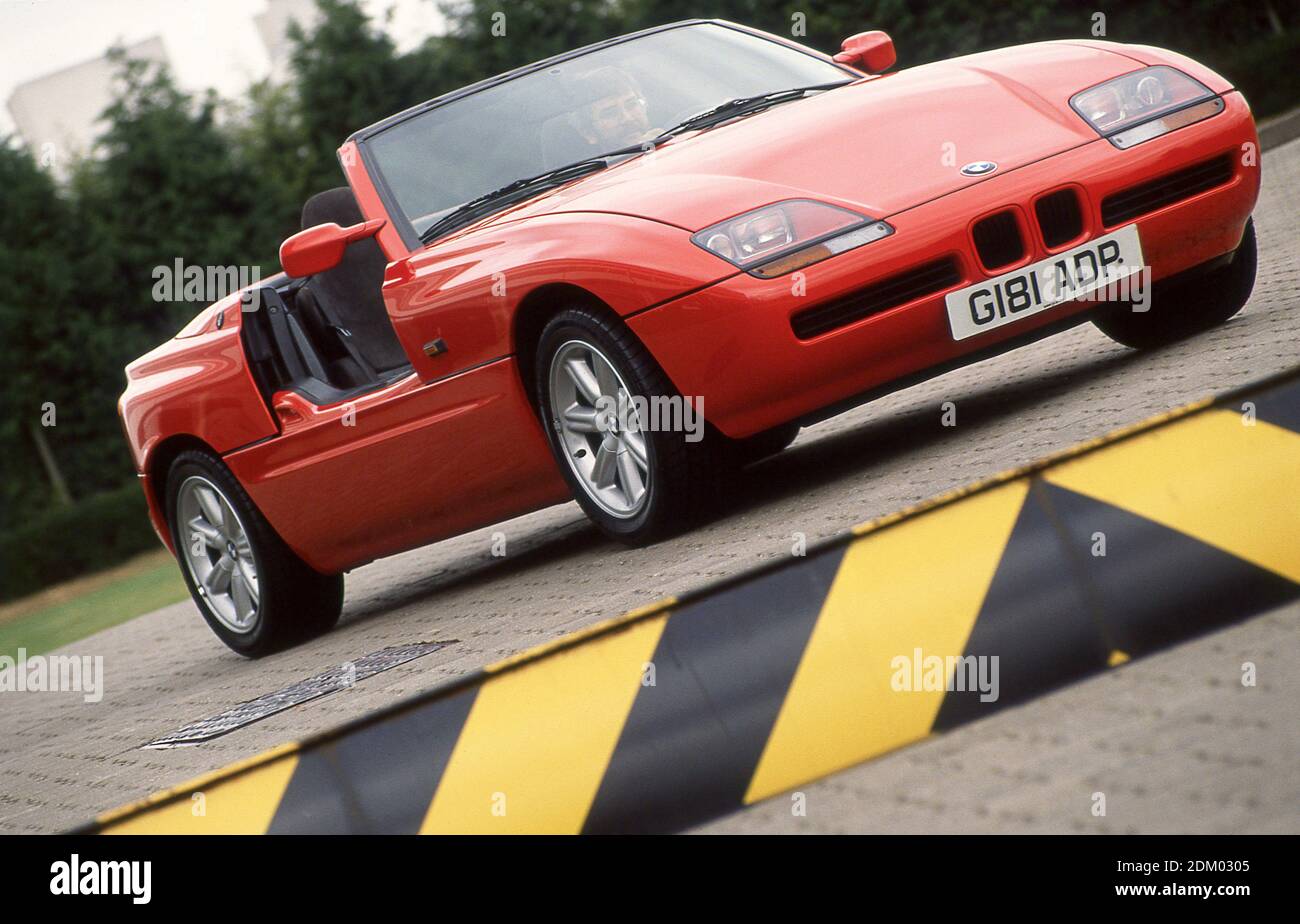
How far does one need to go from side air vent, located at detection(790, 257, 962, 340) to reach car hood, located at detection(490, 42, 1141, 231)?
195mm

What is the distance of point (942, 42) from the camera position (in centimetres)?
2603

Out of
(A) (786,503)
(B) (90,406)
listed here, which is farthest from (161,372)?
(B) (90,406)

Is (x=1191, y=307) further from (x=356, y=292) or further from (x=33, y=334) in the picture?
(x=33, y=334)

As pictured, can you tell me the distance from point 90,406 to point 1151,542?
23470mm

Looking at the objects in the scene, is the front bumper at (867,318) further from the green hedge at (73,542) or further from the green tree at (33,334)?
the green tree at (33,334)

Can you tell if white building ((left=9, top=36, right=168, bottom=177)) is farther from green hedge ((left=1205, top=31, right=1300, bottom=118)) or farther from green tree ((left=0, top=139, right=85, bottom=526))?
green hedge ((left=1205, top=31, right=1300, bottom=118))

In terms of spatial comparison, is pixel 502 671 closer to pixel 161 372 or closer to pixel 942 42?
pixel 161 372

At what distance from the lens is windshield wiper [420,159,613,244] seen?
6219mm

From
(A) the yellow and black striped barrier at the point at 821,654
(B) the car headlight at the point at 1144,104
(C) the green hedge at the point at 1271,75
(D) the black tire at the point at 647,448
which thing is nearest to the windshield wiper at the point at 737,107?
(D) the black tire at the point at 647,448

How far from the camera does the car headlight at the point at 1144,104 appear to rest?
5.49 m

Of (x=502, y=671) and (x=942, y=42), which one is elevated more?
(x=502, y=671)

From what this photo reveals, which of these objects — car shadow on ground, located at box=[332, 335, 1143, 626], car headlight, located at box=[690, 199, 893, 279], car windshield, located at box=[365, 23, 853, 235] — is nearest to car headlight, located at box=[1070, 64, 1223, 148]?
car headlight, located at box=[690, 199, 893, 279]

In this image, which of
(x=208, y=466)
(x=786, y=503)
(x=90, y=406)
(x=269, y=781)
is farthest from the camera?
(x=90, y=406)

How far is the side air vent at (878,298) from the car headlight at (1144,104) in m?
0.71
